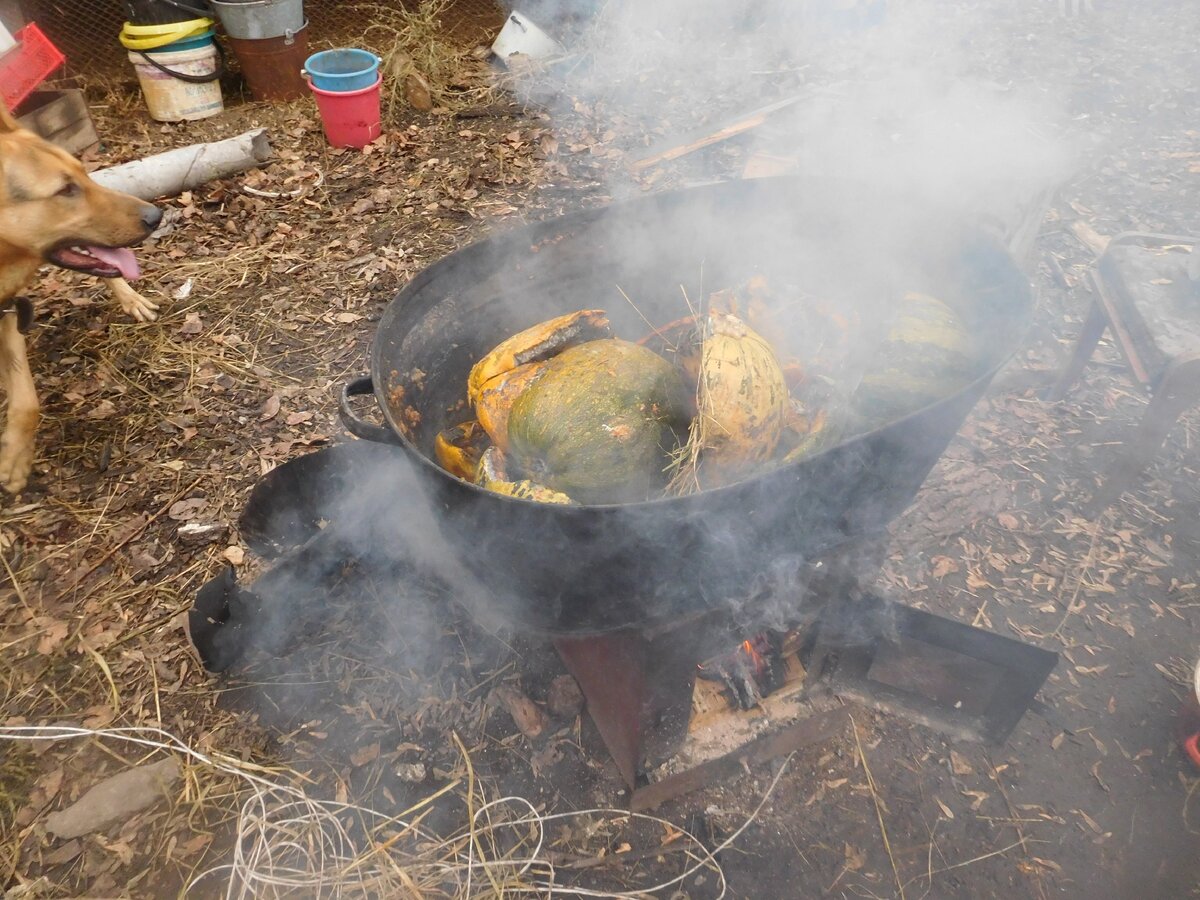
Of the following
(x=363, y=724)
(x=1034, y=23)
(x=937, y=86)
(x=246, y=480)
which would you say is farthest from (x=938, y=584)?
(x=1034, y=23)

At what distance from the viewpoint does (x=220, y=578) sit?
10.0 feet

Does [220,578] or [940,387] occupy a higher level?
[940,387]

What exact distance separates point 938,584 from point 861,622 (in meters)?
1.12

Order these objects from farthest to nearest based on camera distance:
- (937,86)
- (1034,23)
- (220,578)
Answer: (1034,23) → (937,86) → (220,578)

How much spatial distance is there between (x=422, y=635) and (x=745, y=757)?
162cm

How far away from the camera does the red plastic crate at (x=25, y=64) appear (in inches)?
198

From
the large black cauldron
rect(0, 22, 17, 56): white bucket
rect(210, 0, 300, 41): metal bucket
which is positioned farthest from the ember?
rect(210, 0, 300, 41): metal bucket

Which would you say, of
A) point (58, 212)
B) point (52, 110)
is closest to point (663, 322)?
point (58, 212)

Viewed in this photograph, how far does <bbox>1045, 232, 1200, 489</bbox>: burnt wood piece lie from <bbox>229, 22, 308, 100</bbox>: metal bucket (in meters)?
7.46

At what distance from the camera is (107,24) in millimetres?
7059

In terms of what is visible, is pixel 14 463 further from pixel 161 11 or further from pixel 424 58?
pixel 424 58

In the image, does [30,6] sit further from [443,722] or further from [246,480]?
[443,722]

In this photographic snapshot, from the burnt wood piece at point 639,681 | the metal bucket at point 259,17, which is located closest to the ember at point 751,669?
the burnt wood piece at point 639,681

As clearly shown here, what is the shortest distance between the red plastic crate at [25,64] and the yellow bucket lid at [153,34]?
55.2 inches
